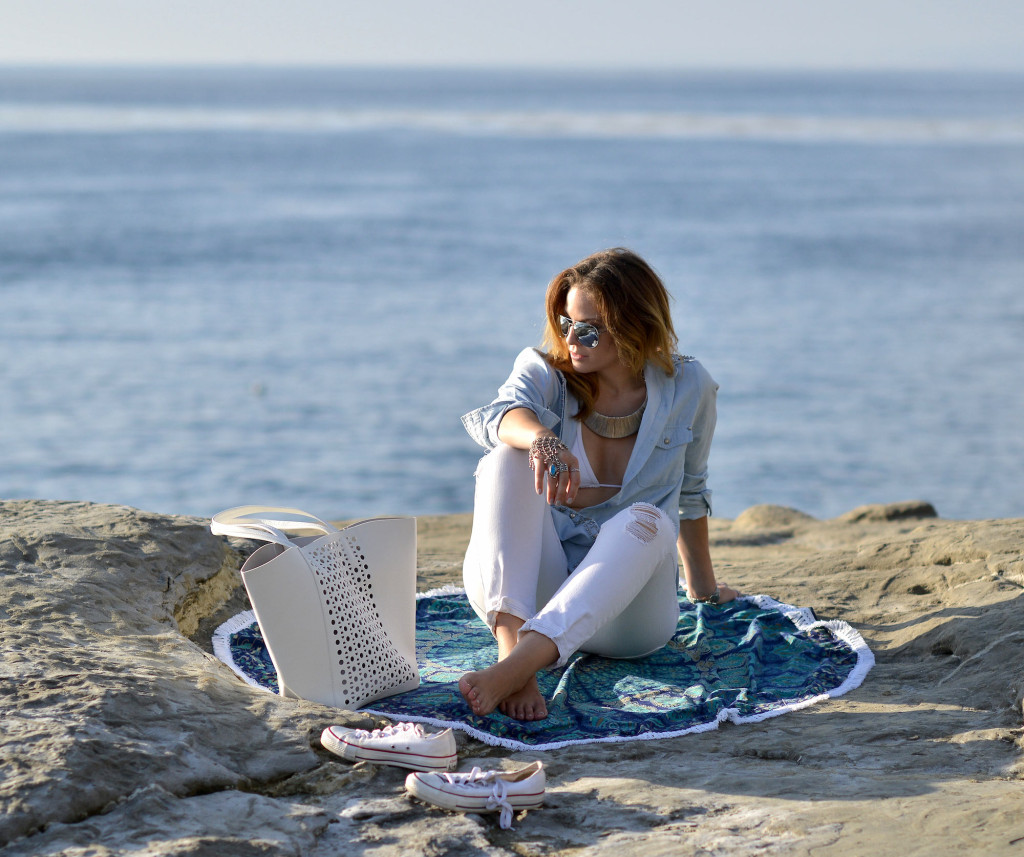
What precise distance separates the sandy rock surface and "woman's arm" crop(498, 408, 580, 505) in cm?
69

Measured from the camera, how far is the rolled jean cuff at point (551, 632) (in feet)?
9.71

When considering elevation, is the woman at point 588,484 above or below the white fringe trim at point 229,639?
above

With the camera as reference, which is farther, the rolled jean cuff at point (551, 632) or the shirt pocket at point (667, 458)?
the shirt pocket at point (667, 458)

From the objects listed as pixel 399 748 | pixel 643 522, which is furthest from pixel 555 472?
pixel 399 748

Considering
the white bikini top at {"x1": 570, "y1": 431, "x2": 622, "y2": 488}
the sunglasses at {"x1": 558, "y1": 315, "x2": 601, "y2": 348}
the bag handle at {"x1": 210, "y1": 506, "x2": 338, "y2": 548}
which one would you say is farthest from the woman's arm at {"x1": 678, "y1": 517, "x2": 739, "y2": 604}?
the bag handle at {"x1": 210, "y1": 506, "x2": 338, "y2": 548}

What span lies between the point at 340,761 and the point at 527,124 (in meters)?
67.1

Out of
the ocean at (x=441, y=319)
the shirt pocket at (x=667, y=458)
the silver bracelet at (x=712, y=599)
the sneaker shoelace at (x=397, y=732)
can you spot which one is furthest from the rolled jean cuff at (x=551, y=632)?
the ocean at (x=441, y=319)

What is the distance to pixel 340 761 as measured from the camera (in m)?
2.60

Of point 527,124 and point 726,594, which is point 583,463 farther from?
point 527,124

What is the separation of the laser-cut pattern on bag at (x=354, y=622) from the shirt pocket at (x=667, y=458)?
971mm

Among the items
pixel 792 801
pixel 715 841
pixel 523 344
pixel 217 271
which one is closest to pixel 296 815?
pixel 715 841

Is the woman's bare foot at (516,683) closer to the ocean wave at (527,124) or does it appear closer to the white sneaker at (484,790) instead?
the white sneaker at (484,790)

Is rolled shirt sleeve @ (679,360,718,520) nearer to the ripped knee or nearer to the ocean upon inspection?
the ripped knee

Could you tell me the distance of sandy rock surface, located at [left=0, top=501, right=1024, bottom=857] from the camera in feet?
7.21
